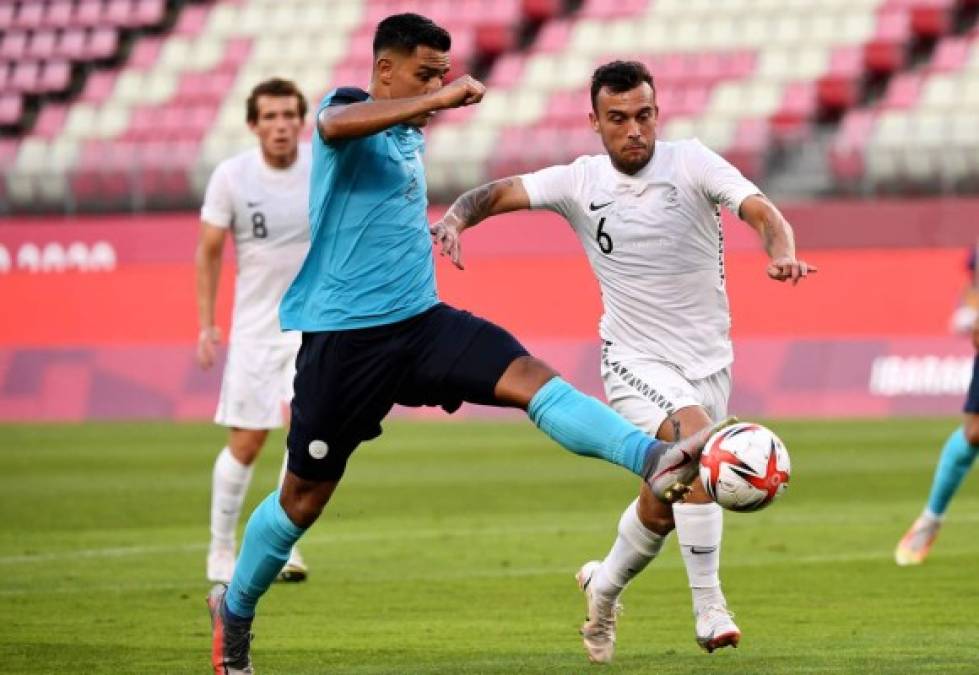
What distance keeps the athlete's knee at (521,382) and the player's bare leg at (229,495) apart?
405cm

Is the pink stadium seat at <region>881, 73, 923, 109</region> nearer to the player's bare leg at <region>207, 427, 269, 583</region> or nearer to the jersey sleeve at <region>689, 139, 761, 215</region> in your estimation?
the player's bare leg at <region>207, 427, 269, 583</region>

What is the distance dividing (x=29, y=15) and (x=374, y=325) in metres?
A: 28.2

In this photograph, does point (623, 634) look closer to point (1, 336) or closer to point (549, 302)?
point (549, 302)

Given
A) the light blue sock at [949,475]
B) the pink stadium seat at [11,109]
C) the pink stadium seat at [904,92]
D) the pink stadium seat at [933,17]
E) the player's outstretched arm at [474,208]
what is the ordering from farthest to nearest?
the pink stadium seat at [11,109], the pink stadium seat at [933,17], the pink stadium seat at [904,92], the light blue sock at [949,475], the player's outstretched arm at [474,208]

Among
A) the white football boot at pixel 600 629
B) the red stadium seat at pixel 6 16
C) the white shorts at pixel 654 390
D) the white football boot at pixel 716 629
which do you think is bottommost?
the red stadium seat at pixel 6 16

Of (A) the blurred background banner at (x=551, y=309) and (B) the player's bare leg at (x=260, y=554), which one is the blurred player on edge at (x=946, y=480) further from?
(A) the blurred background banner at (x=551, y=309)

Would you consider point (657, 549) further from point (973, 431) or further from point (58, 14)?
point (58, 14)

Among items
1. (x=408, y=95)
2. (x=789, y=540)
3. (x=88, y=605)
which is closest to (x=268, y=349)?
(x=88, y=605)

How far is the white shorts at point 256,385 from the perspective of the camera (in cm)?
1066

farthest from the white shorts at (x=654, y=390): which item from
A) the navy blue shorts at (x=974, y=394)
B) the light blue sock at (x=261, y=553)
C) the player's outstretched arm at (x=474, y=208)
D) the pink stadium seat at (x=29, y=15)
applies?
the pink stadium seat at (x=29, y=15)

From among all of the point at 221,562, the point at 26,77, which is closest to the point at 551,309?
the point at 221,562

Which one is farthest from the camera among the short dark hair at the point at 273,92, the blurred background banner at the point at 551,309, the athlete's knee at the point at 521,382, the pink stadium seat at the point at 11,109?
the pink stadium seat at the point at 11,109

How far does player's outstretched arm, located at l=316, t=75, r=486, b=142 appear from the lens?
20.4 feet

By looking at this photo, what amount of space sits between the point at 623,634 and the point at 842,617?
976 millimetres
